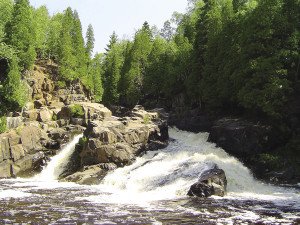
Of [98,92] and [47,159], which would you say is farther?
[98,92]

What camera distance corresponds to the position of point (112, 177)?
3678 centimetres

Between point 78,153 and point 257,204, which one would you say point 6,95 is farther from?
point 257,204

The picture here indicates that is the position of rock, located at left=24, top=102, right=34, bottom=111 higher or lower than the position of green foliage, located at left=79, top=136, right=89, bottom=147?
higher

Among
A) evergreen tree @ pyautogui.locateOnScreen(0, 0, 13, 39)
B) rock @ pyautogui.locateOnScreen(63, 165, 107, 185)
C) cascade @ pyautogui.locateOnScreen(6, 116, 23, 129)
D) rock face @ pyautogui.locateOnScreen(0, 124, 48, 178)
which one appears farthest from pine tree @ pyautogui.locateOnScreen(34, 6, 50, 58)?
rock @ pyautogui.locateOnScreen(63, 165, 107, 185)

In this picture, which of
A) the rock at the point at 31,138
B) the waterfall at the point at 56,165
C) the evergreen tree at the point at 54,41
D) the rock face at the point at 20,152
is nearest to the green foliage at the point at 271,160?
the waterfall at the point at 56,165

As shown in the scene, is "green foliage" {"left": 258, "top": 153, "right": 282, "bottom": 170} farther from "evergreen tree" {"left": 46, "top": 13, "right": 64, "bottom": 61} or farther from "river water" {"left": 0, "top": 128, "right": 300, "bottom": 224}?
"evergreen tree" {"left": 46, "top": 13, "right": 64, "bottom": 61}

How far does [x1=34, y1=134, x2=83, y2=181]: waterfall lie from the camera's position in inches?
1660

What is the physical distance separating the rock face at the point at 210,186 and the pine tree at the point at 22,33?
40683 mm

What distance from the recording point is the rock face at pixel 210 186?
2900 centimetres

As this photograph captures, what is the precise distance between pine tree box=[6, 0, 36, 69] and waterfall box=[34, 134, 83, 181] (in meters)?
21.1

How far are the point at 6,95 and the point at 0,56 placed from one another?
5485mm

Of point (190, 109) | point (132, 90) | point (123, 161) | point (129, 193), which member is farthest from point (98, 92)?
point (129, 193)

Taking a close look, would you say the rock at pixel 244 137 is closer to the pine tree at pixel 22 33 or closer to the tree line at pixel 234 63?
the tree line at pixel 234 63

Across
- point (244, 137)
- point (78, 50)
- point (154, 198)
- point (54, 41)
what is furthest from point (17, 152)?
point (78, 50)
